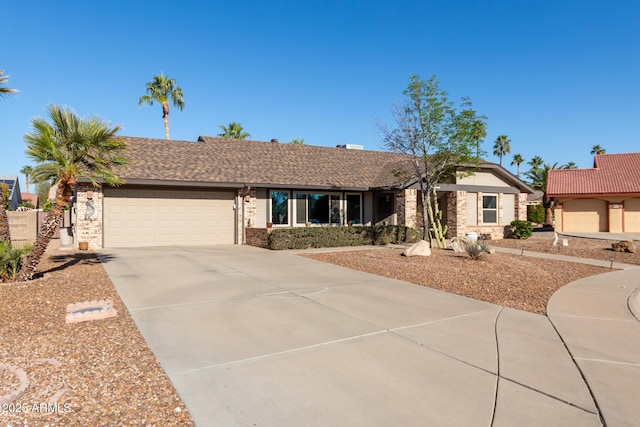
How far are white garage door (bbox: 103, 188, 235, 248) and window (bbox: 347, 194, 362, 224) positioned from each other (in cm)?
630

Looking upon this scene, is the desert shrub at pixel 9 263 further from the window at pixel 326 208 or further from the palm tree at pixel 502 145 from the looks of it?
the palm tree at pixel 502 145

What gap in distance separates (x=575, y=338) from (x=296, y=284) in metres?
5.41

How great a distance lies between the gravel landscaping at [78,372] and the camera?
3398 mm

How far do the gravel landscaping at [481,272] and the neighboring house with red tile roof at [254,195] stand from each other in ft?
19.3

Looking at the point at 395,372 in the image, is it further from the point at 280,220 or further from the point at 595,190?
the point at 595,190

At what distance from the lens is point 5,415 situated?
Answer: 3355mm

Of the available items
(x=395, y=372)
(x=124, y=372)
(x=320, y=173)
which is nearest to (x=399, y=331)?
(x=395, y=372)

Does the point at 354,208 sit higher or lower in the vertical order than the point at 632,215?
higher

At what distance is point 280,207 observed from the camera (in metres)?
20.0

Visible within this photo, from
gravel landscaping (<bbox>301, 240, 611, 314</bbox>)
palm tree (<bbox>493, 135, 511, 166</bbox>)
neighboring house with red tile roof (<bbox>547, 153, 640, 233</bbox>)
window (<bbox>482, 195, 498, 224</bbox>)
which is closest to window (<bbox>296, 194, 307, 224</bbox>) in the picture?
gravel landscaping (<bbox>301, 240, 611, 314</bbox>)

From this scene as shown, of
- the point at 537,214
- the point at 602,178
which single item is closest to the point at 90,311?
the point at 602,178

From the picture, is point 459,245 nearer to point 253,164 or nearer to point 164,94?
point 253,164

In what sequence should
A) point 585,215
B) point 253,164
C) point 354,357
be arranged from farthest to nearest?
point 585,215
point 253,164
point 354,357

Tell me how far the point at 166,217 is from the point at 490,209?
56.2 ft
